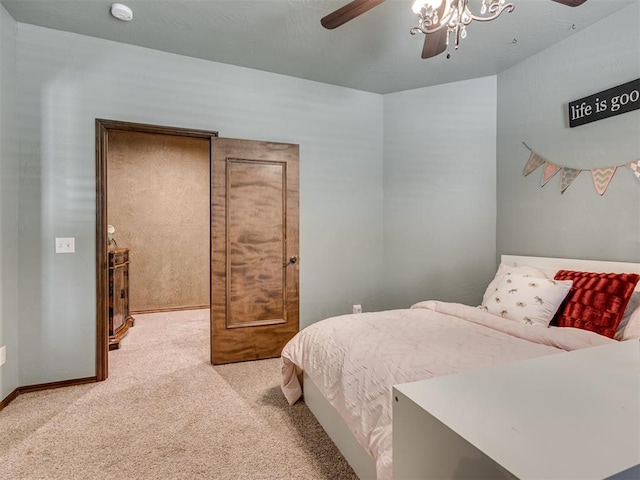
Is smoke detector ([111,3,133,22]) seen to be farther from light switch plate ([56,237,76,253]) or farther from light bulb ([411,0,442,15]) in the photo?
light bulb ([411,0,442,15])

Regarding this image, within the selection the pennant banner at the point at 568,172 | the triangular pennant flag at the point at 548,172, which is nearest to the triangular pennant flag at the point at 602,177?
the pennant banner at the point at 568,172

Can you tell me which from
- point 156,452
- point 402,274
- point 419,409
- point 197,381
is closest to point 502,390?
point 419,409

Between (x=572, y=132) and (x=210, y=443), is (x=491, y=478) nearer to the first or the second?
(x=210, y=443)

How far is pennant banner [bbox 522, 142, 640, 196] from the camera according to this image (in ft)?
7.60

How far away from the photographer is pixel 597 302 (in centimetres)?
198

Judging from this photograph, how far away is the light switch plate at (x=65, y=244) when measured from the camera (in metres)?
2.56

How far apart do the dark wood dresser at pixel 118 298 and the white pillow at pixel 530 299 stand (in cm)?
338

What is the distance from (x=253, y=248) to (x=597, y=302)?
252 cm

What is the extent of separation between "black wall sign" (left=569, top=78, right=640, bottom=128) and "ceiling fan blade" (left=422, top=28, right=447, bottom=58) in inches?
51.3

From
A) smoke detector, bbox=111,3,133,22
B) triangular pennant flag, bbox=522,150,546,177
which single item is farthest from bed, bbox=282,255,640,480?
smoke detector, bbox=111,3,133,22

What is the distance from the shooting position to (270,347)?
3207mm

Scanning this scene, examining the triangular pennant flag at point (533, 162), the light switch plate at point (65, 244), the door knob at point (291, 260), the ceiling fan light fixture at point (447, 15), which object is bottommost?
the door knob at point (291, 260)

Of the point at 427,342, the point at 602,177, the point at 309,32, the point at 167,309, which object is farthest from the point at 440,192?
the point at 167,309

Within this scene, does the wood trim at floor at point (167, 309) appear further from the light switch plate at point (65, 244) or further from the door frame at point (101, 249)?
the light switch plate at point (65, 244)
